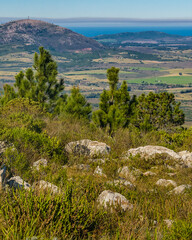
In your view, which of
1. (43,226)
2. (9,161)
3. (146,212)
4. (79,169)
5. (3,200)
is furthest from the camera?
(79,169)

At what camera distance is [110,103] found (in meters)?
18.9

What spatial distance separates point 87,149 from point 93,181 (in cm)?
350

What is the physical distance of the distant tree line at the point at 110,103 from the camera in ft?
51.7

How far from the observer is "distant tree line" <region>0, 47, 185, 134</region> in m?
15.8

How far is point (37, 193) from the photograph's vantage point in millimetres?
3607

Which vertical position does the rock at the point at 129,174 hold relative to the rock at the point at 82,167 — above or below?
below

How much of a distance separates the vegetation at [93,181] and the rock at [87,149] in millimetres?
255

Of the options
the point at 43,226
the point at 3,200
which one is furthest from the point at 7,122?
the point at 43,226

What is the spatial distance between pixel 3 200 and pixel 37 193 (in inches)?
16.7

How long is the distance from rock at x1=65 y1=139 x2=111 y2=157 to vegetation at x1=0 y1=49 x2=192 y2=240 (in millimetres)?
255

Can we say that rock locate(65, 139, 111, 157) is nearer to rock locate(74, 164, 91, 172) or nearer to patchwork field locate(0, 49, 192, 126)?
rock locate(74, 164, 91, 172)

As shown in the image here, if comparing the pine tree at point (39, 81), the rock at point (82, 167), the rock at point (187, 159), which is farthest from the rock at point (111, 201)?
Answer: the pine tree at point (39, 81)

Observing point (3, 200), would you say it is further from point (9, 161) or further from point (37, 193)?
point (9, 161)

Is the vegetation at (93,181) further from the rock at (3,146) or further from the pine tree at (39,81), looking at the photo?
the pine tree at (39,81)
